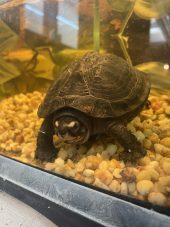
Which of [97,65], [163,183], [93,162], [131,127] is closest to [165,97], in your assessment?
[131,127]

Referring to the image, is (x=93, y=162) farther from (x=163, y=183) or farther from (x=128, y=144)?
(x=163, y=183)

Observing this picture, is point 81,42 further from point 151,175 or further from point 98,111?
point 151,175

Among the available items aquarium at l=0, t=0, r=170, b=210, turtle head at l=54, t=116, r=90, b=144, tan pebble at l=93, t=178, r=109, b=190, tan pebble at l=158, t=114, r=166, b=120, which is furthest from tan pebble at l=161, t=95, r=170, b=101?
tan pebble at l=93, t=178, r=109, b=190

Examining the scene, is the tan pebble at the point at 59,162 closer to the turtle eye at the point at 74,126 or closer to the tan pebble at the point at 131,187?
the turtle eye at the point at 74,126

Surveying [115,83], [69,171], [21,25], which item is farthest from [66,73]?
[21,25]

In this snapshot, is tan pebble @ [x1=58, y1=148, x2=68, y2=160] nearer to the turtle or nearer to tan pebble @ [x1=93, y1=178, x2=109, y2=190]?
the turtle
